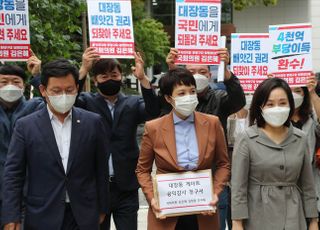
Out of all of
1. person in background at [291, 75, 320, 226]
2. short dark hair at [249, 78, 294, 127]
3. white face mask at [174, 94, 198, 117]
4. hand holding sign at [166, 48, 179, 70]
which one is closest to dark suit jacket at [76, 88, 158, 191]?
hand holding sign at [166, 48, 179, 70]

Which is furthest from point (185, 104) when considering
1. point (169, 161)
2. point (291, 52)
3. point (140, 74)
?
point (291, 52)

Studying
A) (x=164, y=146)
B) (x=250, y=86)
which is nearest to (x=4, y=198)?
(x=164, y=146)

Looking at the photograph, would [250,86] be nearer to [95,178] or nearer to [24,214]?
[95,178]

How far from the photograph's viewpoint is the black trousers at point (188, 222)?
3.77 m

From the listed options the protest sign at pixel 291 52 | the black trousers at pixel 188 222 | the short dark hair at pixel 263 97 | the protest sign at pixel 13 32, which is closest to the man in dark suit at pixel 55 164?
the black trousers at pixel 188 222

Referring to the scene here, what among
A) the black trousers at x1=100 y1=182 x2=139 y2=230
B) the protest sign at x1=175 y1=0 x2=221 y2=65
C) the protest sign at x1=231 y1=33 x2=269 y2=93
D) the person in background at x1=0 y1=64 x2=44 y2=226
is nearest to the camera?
the person in background at x1=0 y1=64 x2=44 y2=226

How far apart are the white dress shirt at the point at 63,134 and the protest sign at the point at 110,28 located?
3.27 feet

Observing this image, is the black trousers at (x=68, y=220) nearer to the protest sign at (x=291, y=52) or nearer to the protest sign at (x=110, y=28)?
the protest sign at (x=110, y=28)

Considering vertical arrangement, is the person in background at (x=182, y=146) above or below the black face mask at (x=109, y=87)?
below

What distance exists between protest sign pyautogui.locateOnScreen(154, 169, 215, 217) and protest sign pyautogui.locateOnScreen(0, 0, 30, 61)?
1.99 meters

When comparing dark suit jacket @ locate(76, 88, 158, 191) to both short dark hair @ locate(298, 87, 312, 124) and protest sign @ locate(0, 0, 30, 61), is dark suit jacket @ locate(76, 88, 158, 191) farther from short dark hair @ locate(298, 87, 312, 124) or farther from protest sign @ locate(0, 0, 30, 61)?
short dark hair @ locate(298, 87, 312, 124)

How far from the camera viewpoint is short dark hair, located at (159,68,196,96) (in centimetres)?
378

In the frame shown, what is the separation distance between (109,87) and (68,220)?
4.26ft

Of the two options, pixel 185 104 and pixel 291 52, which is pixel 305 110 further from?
pixel 185 104
